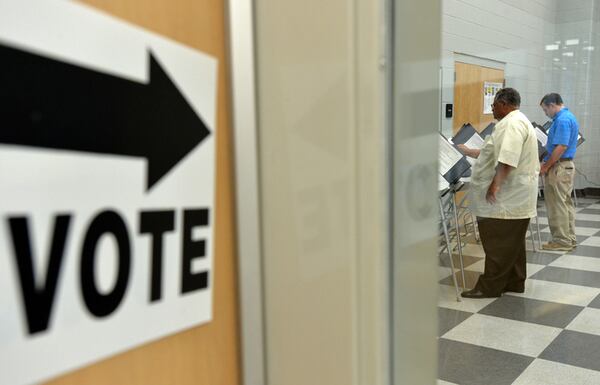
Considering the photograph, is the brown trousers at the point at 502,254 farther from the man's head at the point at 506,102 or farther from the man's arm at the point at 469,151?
the man's head at the point at 506,102

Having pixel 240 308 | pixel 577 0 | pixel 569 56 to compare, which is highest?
pixel 577 0

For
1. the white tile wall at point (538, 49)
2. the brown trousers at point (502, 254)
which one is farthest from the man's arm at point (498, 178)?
the white tile wall at point (538, 49)

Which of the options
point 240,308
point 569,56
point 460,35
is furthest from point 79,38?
point 569,56

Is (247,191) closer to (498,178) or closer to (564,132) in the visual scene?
(498,178)

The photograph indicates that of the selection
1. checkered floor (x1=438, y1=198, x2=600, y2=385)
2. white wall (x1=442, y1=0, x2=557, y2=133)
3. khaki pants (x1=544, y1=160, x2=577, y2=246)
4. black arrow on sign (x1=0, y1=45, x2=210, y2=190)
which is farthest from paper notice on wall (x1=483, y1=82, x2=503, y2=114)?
black arrow on sign (x1=0, y1=45, x2=210, y2=190)

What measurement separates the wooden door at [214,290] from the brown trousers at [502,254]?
11.1 feet

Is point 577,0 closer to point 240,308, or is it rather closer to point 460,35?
point 460,35

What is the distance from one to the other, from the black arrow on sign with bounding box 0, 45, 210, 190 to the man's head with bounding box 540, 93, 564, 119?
4396mm

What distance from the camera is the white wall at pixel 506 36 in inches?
213

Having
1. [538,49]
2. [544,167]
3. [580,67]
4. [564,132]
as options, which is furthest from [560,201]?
[538,49]

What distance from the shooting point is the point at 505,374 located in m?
2.47

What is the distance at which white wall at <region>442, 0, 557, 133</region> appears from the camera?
17.8 feet

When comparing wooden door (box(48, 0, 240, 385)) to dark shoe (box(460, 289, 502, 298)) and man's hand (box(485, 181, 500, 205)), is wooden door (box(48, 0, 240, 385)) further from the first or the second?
dark shoe (box(460, 289, 502, 298))

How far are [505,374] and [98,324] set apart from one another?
8.05ft
